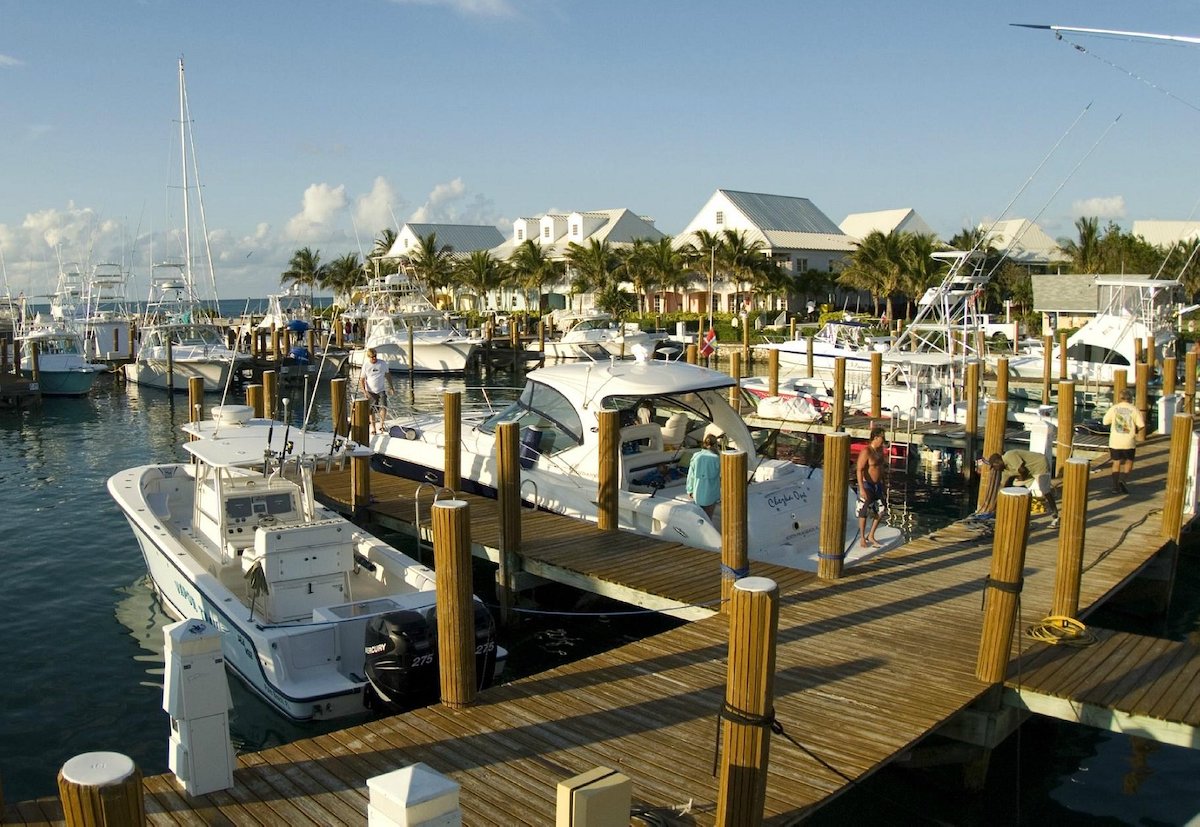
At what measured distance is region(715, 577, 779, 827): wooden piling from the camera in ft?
18.2

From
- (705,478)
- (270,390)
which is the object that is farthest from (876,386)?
(270,390)

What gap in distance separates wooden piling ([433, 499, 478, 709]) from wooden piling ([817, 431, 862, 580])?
13.4 feet

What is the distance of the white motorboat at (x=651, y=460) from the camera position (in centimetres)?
1220

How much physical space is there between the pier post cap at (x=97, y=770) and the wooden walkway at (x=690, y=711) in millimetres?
1791

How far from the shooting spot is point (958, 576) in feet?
35.3

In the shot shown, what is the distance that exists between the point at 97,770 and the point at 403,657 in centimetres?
422

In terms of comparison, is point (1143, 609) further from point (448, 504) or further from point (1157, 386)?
point (1157, 386)

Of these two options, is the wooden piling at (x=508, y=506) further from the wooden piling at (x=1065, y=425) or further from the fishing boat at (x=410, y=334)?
the fishing boat at (x=410, y=334)

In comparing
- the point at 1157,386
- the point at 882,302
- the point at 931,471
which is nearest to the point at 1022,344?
the point at 1157,386

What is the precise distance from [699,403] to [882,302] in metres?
56.6

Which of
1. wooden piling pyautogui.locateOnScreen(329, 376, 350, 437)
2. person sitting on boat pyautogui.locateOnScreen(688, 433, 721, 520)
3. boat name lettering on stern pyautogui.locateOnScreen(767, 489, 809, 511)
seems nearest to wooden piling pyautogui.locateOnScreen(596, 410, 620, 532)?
person sitting on boat pyautogui.locateOnScreen(688, 433, 721, 520)

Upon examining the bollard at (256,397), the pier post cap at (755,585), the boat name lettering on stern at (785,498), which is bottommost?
the boat name lettering on stern at (785,498)

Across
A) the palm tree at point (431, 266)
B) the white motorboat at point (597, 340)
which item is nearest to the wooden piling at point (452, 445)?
the white motorboat at point (597, 340)

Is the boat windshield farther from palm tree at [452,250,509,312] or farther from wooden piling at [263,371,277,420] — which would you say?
palm tree at [452,250,509,312]
